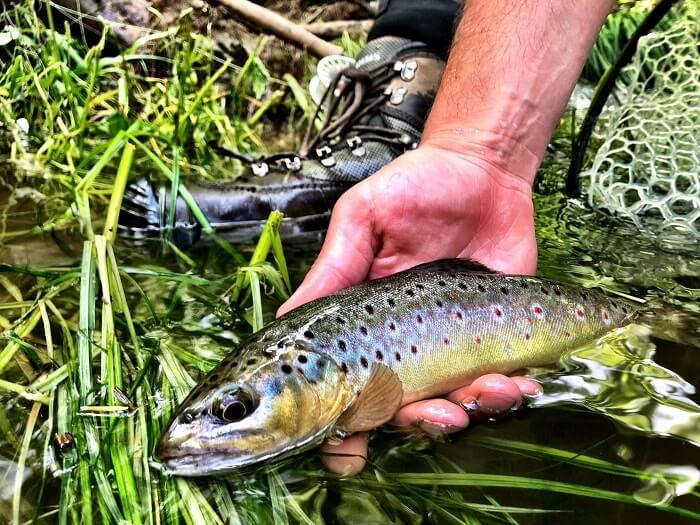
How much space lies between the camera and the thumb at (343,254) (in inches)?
72.4

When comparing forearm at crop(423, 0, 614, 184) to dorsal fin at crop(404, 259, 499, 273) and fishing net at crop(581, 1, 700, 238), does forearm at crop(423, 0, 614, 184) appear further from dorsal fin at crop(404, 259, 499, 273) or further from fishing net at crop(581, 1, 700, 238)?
fishing net at crop(581, 1, 700, 238)

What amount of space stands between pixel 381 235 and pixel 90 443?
1095 mm

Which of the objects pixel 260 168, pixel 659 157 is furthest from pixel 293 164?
pixel 659 157

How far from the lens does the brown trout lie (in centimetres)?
136

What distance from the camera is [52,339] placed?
1.83m

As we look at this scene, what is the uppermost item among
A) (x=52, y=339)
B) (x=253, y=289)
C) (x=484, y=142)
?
(x=484, y=142)

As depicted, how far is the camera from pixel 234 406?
136 cm

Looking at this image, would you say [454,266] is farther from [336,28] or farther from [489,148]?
[336,28]

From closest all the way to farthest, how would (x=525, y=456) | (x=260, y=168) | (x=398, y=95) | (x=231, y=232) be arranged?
(x=525, y=456) → (x=231, y=232) → (x=260, y=168) → (x=398, y=95)

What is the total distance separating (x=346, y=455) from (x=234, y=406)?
0.90 feet

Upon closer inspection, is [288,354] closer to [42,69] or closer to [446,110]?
[446,110]

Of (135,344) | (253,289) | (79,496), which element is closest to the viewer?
(79,496)

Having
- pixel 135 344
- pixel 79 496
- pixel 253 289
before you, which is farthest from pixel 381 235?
pixel 79 496

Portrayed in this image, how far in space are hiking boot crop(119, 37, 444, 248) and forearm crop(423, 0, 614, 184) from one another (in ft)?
3.02
